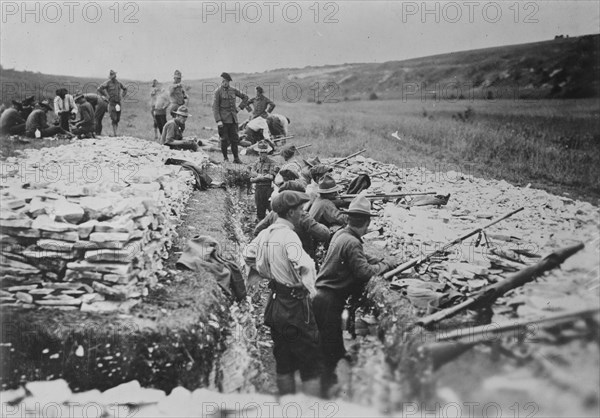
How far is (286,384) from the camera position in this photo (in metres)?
4.22

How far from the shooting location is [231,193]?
10.4 m

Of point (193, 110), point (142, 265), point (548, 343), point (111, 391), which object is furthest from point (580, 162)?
point (193, 110)

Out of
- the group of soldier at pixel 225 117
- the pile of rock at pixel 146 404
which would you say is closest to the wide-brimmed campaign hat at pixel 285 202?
the pile of rock at pixel 146 404

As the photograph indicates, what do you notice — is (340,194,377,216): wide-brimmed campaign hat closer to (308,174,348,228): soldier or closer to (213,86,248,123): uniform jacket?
(308,174,348,228): soldier

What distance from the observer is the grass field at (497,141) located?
898 centimetres

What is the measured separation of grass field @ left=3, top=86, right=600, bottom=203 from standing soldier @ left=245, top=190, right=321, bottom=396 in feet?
19.4

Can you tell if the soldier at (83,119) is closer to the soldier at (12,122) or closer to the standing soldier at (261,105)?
the soldier at (12,122)

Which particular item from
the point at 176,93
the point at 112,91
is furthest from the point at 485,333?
the point at 112,91

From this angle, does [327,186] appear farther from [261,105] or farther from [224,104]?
[261,105]

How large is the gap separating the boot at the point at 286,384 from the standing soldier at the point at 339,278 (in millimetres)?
279

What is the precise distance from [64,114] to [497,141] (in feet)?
39.0

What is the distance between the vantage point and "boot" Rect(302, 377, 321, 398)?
4066 mm

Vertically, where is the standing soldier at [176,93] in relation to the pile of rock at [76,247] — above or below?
above

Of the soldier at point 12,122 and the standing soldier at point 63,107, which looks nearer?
the soldier at point 12,122
